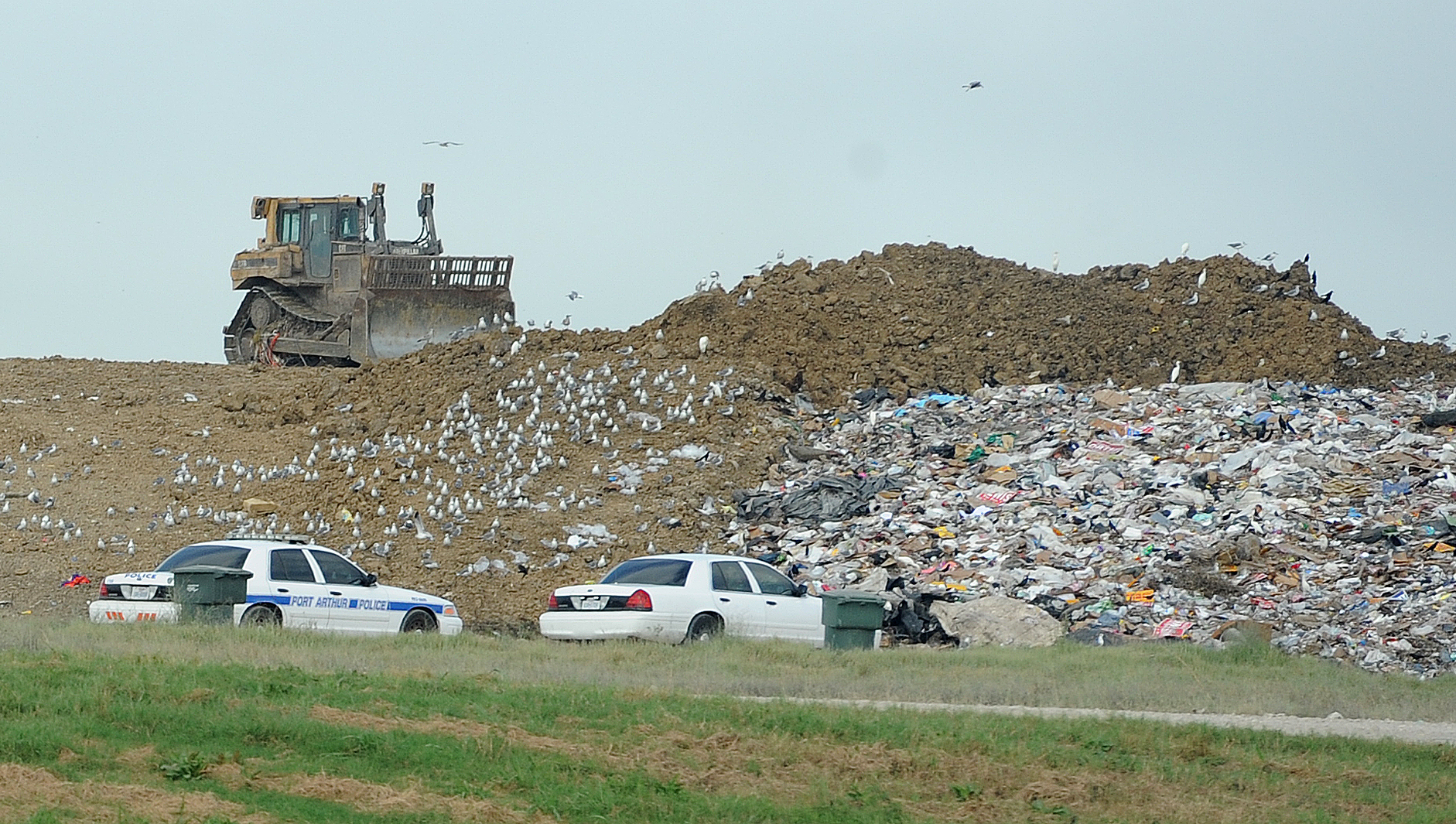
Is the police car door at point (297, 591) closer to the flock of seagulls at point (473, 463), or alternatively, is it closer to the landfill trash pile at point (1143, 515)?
the flock of seagulls at point (473, 463)

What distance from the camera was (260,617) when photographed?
53.6ft

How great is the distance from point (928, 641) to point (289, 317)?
20.1 m

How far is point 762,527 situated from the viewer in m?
22.8

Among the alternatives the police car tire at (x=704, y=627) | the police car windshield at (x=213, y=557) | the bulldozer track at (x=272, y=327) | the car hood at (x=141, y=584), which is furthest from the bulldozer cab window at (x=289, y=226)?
the police car tire at (x=704, y=627)

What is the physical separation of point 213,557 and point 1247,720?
31.7 ft

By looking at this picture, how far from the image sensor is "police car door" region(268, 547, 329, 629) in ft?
54.2

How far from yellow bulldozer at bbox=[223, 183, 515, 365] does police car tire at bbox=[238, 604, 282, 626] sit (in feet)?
42.9

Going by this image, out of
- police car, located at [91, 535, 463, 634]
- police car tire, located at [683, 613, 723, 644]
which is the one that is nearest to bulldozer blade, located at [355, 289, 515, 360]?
police car, located at [91, 535, 463, 634]

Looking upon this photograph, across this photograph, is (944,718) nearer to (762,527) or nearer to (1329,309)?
(762,527)

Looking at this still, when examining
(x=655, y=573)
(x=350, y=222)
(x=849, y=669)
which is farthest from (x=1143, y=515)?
(x=350, y=222)

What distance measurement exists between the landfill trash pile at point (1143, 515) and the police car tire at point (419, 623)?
513cm

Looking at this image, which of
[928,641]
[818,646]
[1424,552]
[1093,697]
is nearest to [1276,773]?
[1093,697]

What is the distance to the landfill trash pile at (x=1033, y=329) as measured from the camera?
90.8ft

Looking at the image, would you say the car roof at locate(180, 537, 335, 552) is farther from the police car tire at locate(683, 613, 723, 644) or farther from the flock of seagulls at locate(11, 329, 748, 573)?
the flock of seagulls at locate(11, 329, 748, 573)
